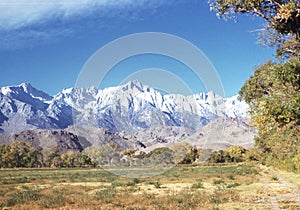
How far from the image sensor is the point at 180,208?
19406 millimetres

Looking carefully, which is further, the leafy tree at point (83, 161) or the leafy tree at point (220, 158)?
the leafy tree at point (83, 161)

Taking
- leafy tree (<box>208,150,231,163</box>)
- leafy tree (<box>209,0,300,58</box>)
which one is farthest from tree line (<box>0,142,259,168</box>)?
leafy tree (<box>209,0,300,58</box>)

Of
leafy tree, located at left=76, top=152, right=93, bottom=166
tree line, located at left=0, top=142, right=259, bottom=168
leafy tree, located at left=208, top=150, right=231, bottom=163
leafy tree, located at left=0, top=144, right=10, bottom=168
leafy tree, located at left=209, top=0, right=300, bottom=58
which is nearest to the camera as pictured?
leafy tree, located at left=209, top=0, right=300, bottom=58

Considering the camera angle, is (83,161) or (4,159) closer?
(4,159)

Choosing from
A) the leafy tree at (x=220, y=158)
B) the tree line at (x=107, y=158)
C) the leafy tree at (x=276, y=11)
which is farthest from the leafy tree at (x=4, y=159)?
the leafy tree at (x=276, y=11)

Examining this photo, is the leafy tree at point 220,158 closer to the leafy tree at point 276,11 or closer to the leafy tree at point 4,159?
the leafy tree at point 4,159

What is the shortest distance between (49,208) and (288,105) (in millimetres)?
16722

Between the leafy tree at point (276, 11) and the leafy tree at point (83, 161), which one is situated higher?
the leafy tree at point (276, 11)

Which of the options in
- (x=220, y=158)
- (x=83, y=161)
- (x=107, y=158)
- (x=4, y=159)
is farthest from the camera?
(x=107, y=158)

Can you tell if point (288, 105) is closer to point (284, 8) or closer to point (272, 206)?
point (284, 8)

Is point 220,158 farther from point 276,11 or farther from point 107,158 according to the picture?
point 276,11

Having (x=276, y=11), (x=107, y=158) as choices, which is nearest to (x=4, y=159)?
(x=107, y=158)

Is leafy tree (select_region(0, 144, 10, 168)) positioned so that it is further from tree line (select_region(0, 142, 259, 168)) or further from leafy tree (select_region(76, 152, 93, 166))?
leafy tree (select_region(76, 152, 93, 166))

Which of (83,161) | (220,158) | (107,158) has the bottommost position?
(220,158)
